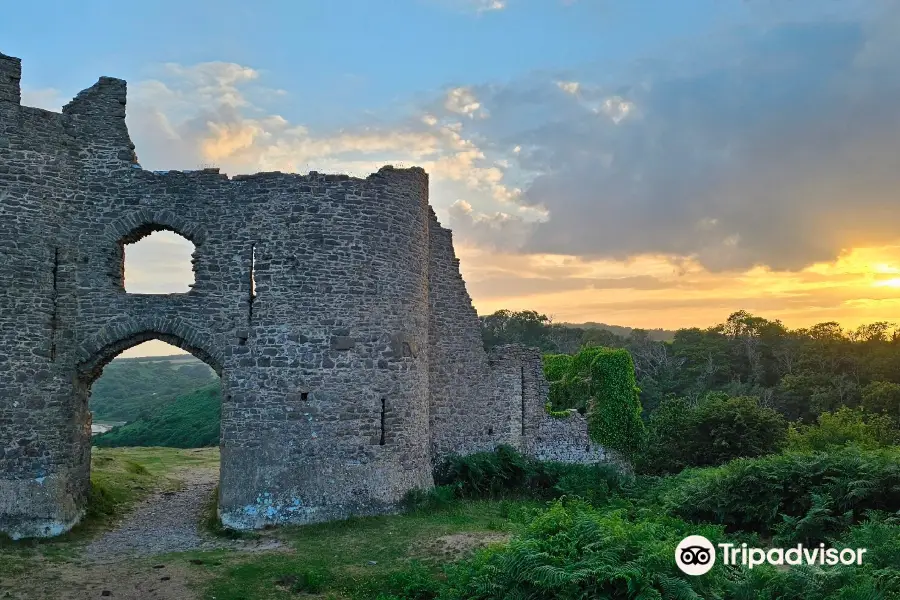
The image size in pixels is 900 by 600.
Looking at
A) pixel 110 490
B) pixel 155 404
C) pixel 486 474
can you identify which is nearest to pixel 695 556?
pixel 486 474

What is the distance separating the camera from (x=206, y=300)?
15.8m

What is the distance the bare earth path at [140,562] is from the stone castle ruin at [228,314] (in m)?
1.00

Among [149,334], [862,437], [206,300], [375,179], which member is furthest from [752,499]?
[149,334]

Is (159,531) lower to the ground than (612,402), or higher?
lower

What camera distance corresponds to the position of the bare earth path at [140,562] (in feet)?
37.7

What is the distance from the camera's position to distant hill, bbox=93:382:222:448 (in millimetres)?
38094

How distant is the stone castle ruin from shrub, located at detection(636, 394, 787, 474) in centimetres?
1082

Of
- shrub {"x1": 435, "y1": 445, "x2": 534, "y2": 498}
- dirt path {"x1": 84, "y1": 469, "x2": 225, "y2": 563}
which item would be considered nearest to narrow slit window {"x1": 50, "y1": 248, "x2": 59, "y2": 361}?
dirt path {"x1": 84, "y1": 469, "x2": 225, "y2": 563}

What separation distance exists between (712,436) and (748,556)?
1208 centimetres

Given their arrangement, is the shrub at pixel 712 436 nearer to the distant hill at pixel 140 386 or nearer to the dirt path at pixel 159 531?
the dirt path at pixel 159 531

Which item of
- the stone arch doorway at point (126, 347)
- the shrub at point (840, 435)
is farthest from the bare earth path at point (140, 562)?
the shrub at point (840, 435)

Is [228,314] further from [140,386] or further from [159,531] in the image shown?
[140,386]

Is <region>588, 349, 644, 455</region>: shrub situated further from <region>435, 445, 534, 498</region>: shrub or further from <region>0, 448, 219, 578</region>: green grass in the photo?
<region>0, 448, 219, 578</region>: green grass

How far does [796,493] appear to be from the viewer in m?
15.0
